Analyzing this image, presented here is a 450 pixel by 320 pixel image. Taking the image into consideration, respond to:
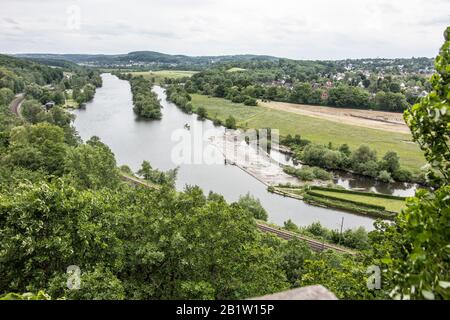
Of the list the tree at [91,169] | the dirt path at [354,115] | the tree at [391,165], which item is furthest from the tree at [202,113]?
the tree at [91,169]

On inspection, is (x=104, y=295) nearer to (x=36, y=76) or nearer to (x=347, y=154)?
(x=347, y=154)

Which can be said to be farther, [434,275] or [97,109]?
[97,109]

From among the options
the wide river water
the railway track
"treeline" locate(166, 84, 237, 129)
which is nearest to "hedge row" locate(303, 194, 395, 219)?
the wide river water

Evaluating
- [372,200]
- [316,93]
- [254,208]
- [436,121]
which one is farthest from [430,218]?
[316,93]

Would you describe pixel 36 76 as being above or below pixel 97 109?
above

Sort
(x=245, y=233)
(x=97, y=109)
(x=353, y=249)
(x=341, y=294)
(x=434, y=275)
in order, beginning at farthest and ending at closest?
(x=97, y=109) < (x=353, y=249) < (x=245, y=233) < (x=341, y=294) < (x=434, y=275)

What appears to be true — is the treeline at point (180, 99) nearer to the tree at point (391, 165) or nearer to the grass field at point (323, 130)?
the grass field at point (323, 130)
